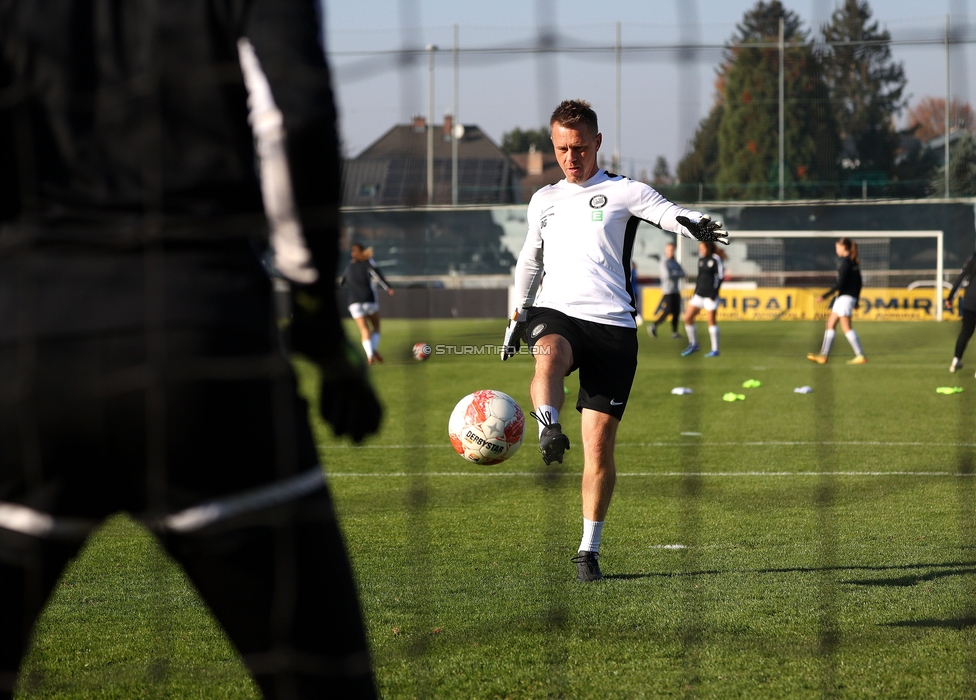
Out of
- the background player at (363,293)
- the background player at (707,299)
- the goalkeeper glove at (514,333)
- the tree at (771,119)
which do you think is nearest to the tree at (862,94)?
the tree at (771,119)

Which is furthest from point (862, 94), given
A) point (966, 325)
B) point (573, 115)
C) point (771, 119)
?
point (573, 115)

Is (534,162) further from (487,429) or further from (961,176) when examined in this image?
(487,429)

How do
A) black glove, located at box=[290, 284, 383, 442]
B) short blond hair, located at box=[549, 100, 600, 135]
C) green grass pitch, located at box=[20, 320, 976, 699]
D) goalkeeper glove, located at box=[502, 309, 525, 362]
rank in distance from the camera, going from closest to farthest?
black glove, located at box=[290, 284, 383, 442], green grass pitch, located at box=[20, 320, 976, 699], short blond hair, located at box=[549, 100, 600, 135], goalkeeper glove, located at box=[502, 309, 525, 362]

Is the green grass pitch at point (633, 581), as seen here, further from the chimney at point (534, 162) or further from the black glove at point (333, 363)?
the chimney at point (534, 162)

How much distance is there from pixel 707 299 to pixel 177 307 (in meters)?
18.8

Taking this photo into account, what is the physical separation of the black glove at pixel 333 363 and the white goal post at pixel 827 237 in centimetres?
2914

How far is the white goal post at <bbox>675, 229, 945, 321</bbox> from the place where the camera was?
30188 millimetres

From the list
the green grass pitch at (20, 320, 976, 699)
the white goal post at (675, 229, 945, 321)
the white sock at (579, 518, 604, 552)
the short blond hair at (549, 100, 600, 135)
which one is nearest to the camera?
the green grass pitch at (20, 320, 976, 699)

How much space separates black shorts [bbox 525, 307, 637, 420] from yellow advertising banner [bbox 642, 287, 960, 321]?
25.7 m

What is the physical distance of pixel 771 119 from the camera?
3119 cm

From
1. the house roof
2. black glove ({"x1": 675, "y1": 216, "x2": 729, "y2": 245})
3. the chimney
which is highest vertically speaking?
the chimney

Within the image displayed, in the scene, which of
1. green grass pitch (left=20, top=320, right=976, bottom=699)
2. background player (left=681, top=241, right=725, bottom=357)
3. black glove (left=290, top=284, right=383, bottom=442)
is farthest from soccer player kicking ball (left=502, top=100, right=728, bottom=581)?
background player (left=681, top=241, right=725, bottom=357)

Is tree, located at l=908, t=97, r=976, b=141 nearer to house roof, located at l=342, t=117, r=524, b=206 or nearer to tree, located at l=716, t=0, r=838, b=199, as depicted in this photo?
tree, located at l=716, t=0, r=838, b=199

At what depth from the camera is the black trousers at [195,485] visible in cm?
148
